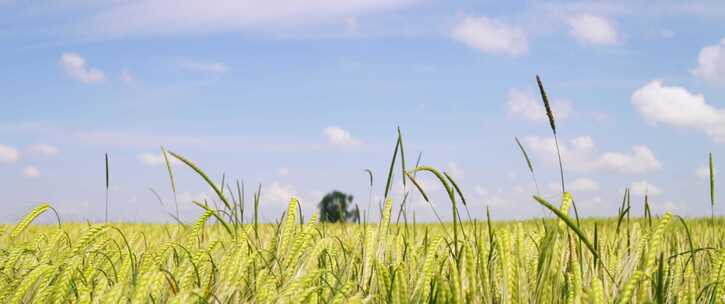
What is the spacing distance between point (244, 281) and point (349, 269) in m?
0.30

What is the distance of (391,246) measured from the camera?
Result: 242cm

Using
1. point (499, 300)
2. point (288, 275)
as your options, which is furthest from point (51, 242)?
point (499, 300)

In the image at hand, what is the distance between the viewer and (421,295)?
1590mm

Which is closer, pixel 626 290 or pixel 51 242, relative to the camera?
pixel 626 290

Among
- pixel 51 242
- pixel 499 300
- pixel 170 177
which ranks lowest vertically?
pixel 499 300

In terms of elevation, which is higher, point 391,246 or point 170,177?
point 170,177

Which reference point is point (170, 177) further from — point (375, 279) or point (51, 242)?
point (375, 279)

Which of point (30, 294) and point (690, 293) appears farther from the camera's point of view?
point (30, 294)

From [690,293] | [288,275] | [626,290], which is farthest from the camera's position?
[288,275]

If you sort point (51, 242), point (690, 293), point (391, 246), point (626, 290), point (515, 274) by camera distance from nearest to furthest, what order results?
point (626, 290)
point (690, 293)
point (515, 274)
point (51, 242)
point (391, 246)

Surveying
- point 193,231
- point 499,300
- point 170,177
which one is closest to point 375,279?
point 499,300

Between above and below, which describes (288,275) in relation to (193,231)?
below

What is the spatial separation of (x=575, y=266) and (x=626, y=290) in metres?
0.24

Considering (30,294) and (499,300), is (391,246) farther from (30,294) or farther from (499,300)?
(30,294)
